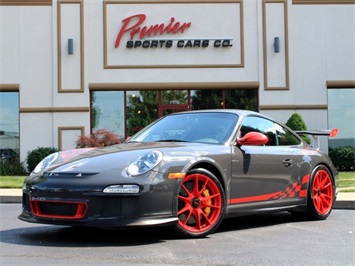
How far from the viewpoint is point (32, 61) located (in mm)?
21250

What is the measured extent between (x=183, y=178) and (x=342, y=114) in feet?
56.2

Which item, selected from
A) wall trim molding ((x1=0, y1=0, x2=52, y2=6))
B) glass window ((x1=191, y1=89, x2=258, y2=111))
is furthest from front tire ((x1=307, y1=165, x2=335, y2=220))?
wall trim molding ((x1=0, y1=0, x2=52, y2=6))

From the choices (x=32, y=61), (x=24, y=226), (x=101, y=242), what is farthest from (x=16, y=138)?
(x=101, y=242)

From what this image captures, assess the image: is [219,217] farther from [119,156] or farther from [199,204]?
[119,156]

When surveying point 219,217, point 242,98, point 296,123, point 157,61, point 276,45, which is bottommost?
point 219,217

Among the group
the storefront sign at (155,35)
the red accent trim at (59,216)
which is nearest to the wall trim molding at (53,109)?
the storefront sign at (155,35)

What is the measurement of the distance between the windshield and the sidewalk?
399 cm

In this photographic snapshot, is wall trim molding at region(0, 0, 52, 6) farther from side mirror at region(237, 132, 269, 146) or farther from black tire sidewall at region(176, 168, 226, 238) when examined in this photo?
black tire sidewall at region(176, 168, 226, 238)

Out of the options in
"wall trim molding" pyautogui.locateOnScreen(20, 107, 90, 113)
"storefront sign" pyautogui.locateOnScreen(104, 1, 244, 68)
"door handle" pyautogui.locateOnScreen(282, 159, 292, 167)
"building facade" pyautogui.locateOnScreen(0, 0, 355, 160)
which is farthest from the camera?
"storefront sign" pyautogui.locateOnScreen(104, 1, 244, 68)

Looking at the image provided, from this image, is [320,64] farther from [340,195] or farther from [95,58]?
[340,195]

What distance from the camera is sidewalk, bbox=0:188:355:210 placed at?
33.2 feet

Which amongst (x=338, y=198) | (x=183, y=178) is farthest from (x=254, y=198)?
(x=338, y=198)

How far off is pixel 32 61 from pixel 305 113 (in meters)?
9.83

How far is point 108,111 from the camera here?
2152 cm
